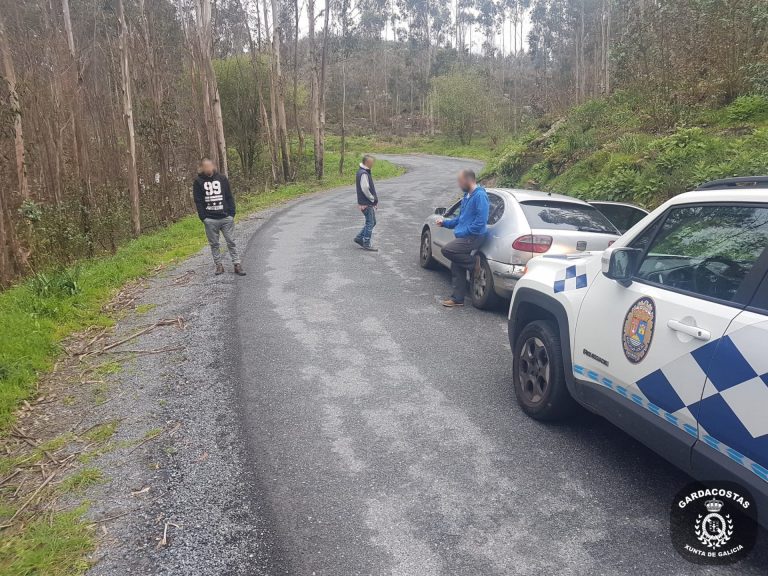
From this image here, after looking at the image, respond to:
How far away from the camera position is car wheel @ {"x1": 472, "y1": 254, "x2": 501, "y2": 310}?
7.05 meters

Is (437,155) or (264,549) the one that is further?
(437,155)

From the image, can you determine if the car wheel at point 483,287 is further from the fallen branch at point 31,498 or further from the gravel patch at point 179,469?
the fallen branch at point 31,498

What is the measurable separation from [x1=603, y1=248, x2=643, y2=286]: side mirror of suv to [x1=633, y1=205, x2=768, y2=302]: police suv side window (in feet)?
0.17

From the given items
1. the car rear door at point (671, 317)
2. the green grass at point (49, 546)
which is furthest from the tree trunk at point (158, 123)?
the car rear door at point (671, 317)

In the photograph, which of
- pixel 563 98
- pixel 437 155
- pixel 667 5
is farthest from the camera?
pixel 437 155

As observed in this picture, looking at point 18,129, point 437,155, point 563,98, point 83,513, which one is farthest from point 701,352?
point 437,155

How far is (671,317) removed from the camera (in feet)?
9.49

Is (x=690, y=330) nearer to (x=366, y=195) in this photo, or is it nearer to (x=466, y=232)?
(x=466, y=232)

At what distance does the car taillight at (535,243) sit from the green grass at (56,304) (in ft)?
17.2

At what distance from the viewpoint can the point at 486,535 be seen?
302 cm

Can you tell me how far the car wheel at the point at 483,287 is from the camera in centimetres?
705

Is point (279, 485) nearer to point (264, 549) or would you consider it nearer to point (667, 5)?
point (264, 549)

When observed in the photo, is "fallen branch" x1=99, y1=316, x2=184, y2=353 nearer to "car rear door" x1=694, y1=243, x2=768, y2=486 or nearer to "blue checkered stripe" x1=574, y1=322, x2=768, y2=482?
"blue checkered stripe" x1=574, y1=322, x2=768, y2=482

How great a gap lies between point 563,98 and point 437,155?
2371 cm
